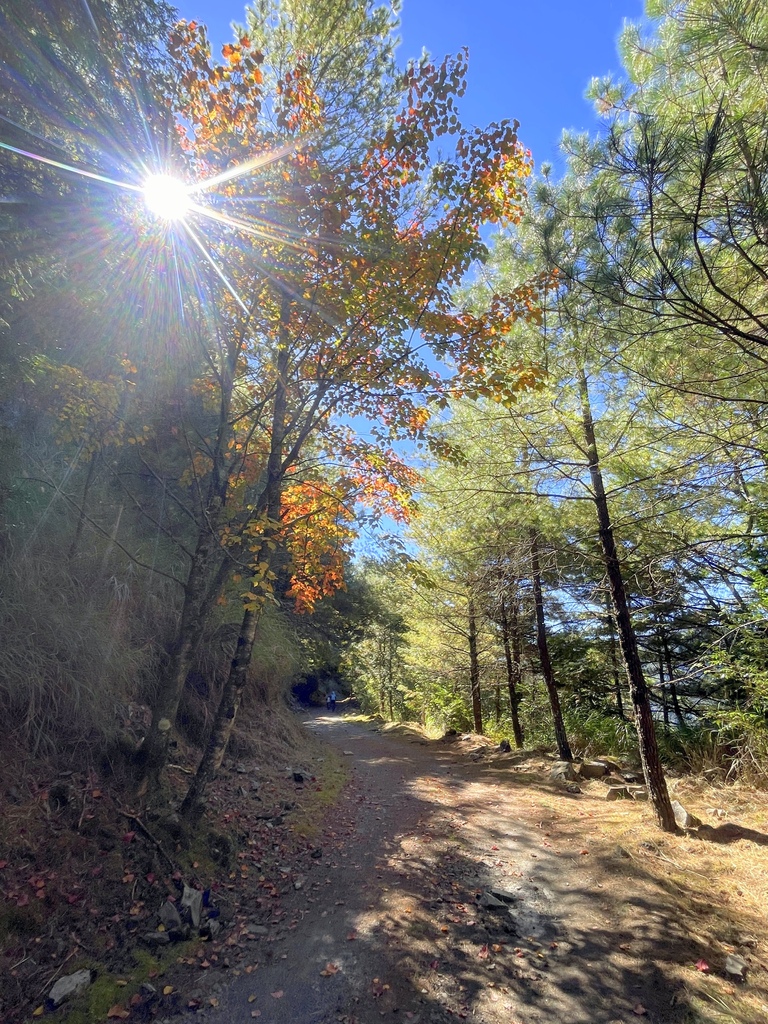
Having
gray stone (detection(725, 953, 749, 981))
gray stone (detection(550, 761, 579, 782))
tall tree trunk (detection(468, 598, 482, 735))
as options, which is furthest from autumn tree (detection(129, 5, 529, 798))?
tall tree trunk (detection(468, 598, 482, 735))

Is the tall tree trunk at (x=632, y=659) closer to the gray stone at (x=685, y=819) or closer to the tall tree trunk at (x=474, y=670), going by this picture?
the gray stone at (x=685, y=819)

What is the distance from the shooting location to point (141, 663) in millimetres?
6059

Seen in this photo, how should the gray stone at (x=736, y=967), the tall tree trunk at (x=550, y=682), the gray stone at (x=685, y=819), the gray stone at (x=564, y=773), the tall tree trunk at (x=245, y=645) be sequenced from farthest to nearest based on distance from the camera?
1. the tall tree trunk at (x=550, y=682)
2. the gray stone at (x=564, y=773)
3. the gray stone at (x=685, y=819)
4. the tall tree trunk at (x=245, y=645)
5. the gray stone at (x=736, y=967)

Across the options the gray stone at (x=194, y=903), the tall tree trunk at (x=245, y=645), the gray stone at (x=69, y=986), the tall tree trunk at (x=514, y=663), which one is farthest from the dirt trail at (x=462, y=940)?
the tall tree trunk at (x=514, y=663)

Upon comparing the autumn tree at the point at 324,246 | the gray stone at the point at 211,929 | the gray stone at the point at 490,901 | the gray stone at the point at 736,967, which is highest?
the autumn tree at the point at 324,246

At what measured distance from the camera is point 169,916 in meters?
3.73

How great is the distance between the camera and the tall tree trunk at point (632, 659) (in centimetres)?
573

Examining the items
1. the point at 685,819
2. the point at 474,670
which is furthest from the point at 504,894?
the point at 474,670

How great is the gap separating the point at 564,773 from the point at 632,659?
3.47m

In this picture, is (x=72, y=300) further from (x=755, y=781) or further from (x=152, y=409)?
(x=755, y=781)

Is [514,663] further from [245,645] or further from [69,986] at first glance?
[69,986]

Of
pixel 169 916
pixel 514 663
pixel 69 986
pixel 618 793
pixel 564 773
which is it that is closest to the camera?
pixel 69 986

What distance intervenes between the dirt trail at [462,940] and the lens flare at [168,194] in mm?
7080

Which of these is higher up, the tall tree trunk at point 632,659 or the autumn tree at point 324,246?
the autumn tree at point 324,246
